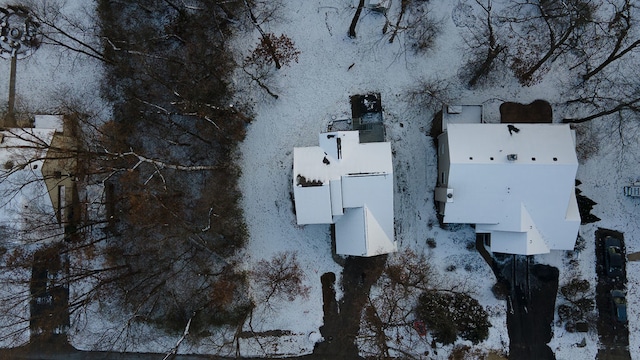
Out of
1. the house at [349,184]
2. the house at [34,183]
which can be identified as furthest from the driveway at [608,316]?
the house at [34,183]

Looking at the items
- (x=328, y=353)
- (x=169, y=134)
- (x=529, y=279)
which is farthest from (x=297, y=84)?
(x=529, y=279)

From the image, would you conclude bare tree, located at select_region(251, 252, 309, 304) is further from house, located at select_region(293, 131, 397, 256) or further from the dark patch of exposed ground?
house, located at select_region(293, 131, 397, 256)

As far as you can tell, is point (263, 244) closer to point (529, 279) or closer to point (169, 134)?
point (169, 134)

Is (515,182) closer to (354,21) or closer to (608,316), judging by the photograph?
(608,316)

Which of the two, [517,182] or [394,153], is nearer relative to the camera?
[517,182]

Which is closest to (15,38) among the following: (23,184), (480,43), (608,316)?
(23,184)

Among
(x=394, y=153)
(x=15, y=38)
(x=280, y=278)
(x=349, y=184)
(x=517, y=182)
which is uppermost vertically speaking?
(x=15, y=38)

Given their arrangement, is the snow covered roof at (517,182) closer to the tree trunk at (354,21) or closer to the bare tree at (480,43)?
the bare tree at (480,43)
